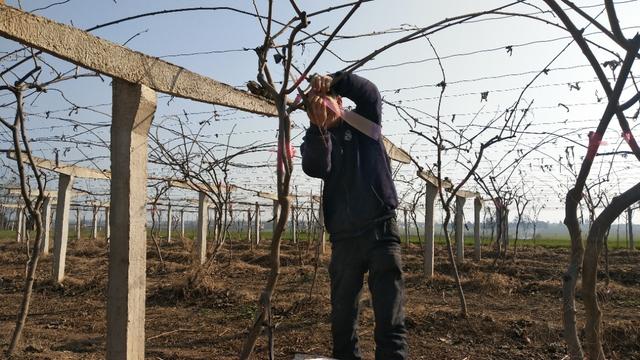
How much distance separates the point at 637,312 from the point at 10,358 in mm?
6113

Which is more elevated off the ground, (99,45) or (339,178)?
(99,45)

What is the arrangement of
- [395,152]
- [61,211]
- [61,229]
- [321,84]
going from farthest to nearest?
[61,211]
[61,229]
[395,152]
[321,84]

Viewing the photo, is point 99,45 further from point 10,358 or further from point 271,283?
point 10,358

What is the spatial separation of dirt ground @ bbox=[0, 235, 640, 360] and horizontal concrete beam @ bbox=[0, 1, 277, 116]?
5.38 ft

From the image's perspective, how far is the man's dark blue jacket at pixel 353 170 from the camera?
2029 millimetres

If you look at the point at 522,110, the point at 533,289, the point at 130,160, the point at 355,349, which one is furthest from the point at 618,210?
the point at 533,289

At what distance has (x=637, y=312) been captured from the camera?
18.5 feet

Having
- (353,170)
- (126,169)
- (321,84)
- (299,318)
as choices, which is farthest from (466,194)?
(321,84)

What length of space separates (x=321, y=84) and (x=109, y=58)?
1087mm

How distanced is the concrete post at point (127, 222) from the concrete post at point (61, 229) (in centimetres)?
609

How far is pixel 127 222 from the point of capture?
219cm

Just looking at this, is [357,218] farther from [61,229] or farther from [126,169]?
[61,229]

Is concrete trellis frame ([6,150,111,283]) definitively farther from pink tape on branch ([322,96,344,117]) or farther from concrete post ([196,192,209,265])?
pink tape on branch ([322,96,344,117])

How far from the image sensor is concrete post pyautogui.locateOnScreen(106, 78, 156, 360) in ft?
7.10
